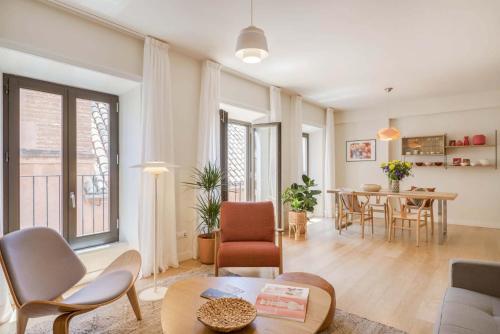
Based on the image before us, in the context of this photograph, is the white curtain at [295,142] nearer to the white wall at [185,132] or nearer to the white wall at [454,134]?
the white wall at [454,134]

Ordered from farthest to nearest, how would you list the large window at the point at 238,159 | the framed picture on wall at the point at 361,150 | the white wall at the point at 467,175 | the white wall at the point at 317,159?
the white wall at the point at 317,159
the framed picture on wall at the point at 361,150
the white wall at the point at 467,175
the large window at the point at 238,159

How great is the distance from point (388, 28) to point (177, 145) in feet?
9.77

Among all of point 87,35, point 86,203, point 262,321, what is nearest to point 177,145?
point 86,203

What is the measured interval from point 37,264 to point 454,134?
25.0 feet

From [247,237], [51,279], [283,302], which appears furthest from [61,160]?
[283,302]

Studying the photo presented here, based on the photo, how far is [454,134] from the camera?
20.9ft

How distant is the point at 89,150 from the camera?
3576mm

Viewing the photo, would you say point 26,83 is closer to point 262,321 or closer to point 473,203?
point 262,321

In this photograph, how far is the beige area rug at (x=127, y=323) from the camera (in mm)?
2236

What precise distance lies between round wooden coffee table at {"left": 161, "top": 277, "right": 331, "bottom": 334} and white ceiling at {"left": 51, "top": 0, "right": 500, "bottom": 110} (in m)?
2.56

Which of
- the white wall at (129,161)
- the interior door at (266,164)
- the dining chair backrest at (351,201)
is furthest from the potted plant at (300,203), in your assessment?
the white wall at (129,161)

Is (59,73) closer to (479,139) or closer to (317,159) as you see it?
(317,159)

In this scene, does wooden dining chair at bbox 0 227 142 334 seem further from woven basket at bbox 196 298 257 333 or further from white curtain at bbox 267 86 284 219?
white curtain at bbox 267 86 284 219

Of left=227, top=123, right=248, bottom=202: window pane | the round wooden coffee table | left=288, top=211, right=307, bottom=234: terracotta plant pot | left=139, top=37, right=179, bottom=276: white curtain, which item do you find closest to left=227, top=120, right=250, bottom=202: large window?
left=227, top=123, right=248, bottom=202: window pane
